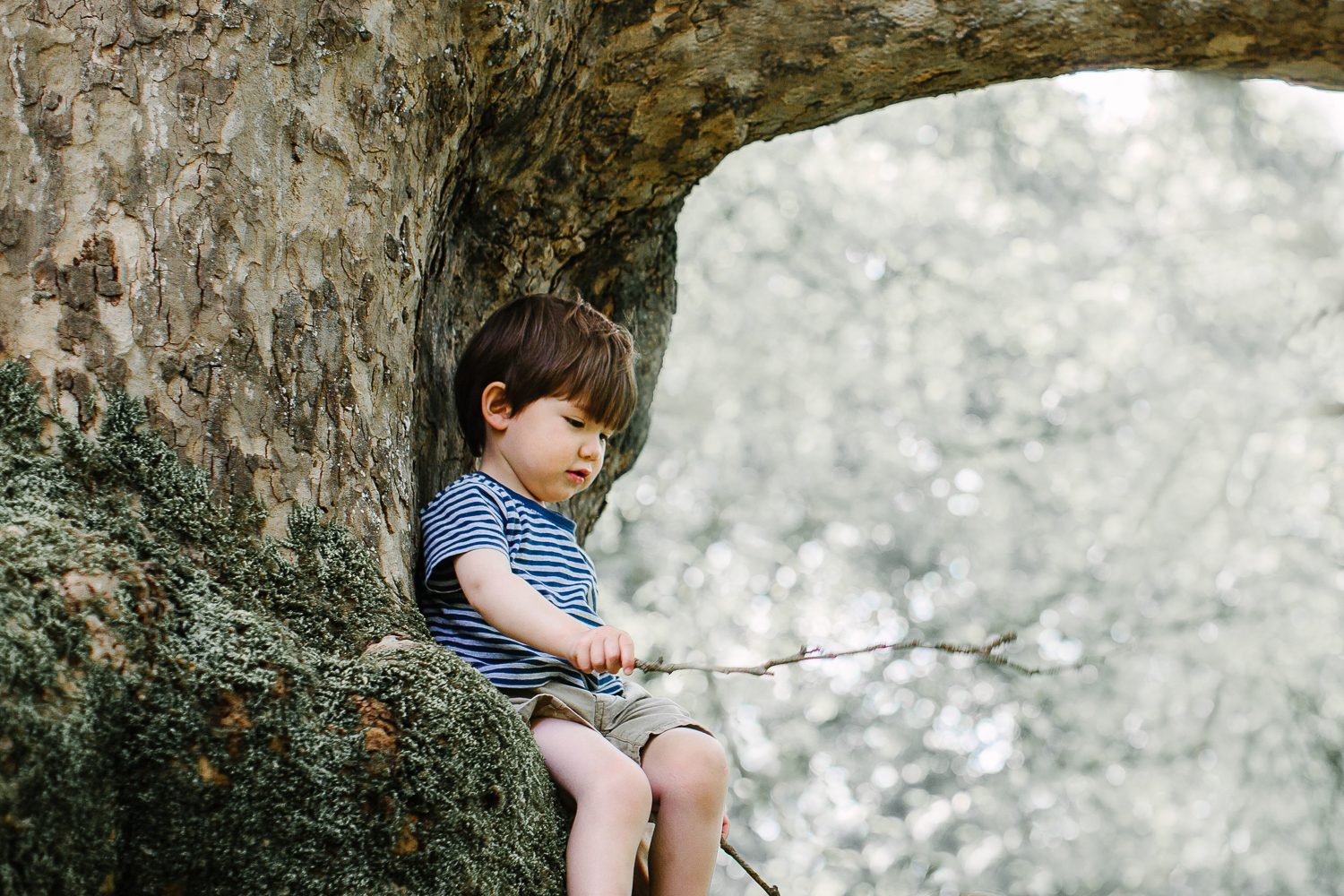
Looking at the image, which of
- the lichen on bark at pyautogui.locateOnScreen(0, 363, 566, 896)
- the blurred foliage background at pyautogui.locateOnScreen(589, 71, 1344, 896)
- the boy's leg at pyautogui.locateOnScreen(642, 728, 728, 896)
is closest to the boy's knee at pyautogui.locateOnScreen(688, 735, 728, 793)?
the boy's leg at pyautogui.locateOnScreen(642, 728, 728, 896)

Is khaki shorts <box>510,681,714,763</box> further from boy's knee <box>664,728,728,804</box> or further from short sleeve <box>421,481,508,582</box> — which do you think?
short sleeve <box>421,481,508,582</box>

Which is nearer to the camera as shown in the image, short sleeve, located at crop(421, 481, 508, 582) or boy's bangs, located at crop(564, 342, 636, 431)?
short sleeve, located at crop(421, 481, 508, 582)

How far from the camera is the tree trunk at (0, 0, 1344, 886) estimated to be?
1518 mm

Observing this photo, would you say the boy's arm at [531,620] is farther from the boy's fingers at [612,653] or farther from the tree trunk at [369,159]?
the tree trunk at [369,159]

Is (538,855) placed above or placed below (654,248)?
below

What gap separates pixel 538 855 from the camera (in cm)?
159

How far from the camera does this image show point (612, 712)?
6.98 feet

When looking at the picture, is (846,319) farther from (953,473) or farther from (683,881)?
(683,881)

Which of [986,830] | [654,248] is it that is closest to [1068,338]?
[986,830]

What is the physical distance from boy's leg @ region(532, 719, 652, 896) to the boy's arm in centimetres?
14

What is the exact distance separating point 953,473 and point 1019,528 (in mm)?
824

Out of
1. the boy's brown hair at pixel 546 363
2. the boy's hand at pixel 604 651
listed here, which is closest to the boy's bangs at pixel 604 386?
the boy's brown hair at pixel 546 363

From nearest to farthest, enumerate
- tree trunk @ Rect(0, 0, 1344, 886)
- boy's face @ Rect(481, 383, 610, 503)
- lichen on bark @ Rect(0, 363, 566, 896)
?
lichen on bark @ Rect(0, 363, 566, 896)
tree trunk @ Rect(0, 0, 1344, 886)
boy's face @ Rect(481, 383, 610, 503)

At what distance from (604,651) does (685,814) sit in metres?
0.44
